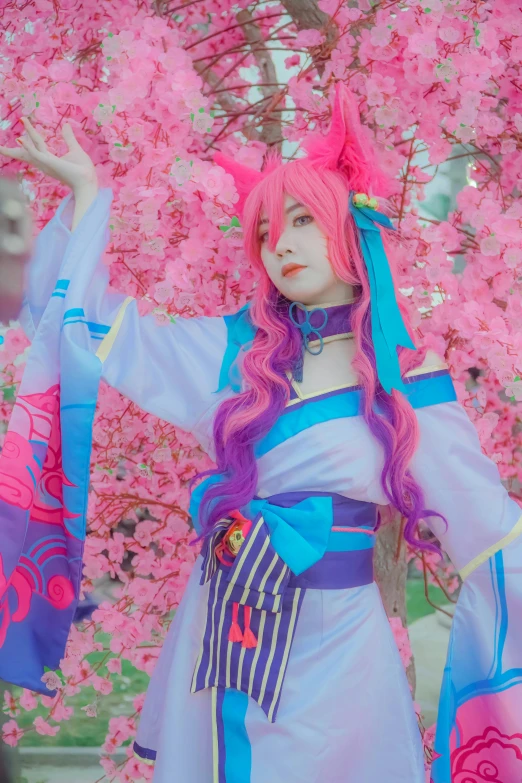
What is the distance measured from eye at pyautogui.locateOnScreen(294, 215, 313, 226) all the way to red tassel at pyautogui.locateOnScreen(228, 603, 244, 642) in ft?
2.45

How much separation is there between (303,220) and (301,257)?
81mm

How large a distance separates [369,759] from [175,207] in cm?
122

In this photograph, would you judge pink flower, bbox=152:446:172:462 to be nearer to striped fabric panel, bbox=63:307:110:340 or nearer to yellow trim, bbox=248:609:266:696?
striped fabric panel, bbox=63:307:110:340

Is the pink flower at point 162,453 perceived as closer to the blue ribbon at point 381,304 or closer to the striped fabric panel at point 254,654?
the striped fabric panel at point 254,654

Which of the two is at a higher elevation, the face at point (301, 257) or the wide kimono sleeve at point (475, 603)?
the face at point (301, 257)

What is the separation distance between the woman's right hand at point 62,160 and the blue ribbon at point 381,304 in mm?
536

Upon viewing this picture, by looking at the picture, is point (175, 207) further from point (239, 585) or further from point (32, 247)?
point (239, 585)

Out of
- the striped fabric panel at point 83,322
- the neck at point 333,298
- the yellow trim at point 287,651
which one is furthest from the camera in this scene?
the neck at point 333,298

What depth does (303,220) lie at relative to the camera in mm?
1425

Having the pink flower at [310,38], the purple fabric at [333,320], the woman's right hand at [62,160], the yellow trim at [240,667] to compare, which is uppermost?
the pink flower at [310,38]

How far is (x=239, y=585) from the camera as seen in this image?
1304mm

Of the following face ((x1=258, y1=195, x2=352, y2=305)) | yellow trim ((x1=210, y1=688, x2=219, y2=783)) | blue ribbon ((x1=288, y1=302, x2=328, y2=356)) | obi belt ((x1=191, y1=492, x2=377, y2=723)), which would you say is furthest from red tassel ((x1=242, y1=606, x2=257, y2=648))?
face ((x1=258, y1=195, x2=352, y2=305))

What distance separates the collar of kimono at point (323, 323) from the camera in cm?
145

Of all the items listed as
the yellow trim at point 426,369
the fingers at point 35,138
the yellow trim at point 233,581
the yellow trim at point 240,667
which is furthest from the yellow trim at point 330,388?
the fingers at point 35,138
